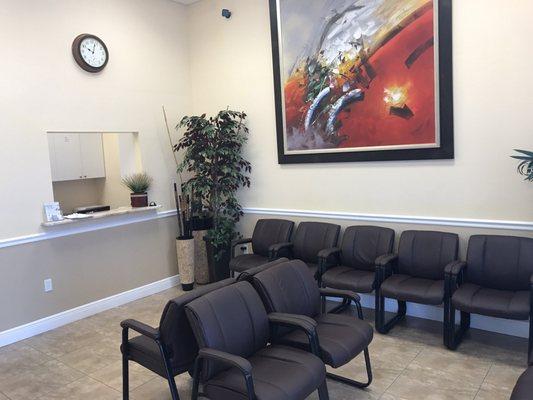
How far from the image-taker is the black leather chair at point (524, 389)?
6.17 feet

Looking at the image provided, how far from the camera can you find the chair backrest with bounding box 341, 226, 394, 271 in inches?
150

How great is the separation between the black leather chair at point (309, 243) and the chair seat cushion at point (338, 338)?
1.30 m

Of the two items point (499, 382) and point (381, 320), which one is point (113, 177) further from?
point (499, 382)

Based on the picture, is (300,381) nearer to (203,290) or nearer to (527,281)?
(203,290)

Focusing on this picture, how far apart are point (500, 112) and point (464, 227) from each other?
927 mm

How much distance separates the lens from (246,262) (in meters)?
4.37

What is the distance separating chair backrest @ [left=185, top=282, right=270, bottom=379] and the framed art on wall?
6.56 ft

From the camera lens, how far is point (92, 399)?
2865 mm

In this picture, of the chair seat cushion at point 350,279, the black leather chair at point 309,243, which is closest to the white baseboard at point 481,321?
the chair seat cushion at point 350,279

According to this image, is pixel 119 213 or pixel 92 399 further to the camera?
pixel 119 213

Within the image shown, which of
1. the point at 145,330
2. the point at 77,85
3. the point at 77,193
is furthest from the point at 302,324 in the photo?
the point at 77,193

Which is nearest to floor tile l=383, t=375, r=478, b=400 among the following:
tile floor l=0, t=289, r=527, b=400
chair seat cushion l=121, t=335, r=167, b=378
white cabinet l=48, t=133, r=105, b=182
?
tile floor l=0, t=289, r=527, b=400

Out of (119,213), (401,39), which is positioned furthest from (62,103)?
(401,39)

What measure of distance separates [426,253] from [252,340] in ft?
5.92
